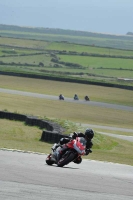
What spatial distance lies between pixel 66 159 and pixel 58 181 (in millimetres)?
2928

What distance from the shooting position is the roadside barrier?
24.3m

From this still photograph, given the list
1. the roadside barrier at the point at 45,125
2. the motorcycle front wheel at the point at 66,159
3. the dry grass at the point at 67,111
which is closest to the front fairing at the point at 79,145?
the motorcycle front wheel at the point at 66,159

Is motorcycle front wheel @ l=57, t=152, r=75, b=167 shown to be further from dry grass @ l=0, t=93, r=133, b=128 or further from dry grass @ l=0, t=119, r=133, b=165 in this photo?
dry grass @ l=0, t=93, r=133, b=128

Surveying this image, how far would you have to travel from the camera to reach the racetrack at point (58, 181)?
10406 mm

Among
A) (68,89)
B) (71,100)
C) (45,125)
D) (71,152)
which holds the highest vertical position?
(71,152)

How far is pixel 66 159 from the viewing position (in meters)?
14.8

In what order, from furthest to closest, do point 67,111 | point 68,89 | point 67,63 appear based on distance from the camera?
1. point 67,63
2. point 68,89
3. point 67,111

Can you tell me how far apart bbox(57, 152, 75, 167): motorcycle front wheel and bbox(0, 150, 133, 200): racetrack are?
196 mm

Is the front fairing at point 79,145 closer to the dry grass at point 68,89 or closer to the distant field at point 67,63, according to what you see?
the dry grass at point 68,89

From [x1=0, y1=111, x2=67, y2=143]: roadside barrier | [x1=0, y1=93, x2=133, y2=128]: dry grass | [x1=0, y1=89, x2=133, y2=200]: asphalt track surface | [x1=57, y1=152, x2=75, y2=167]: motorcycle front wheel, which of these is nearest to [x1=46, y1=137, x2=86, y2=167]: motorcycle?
[x1=57, y1=152, x2=75, y2=167]: motorcycle front wheel

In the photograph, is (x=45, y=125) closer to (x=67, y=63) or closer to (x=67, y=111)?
(x=67, y=111)

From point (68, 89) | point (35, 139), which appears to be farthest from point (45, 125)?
point (68, 89)

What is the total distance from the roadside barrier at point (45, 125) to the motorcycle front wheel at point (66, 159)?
8911mm

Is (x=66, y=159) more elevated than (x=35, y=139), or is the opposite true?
(x=66, y=159)
